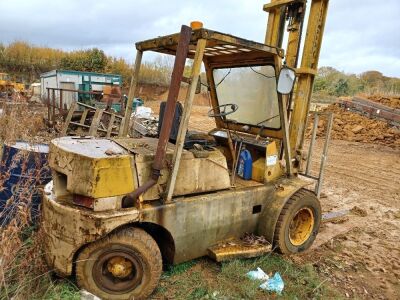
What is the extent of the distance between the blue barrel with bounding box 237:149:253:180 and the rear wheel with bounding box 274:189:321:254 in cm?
58

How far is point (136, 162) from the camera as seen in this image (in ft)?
10.3

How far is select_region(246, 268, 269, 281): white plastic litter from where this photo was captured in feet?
12.0

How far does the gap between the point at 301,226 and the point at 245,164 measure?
1.20 meters

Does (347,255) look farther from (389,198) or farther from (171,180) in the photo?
(389,198)

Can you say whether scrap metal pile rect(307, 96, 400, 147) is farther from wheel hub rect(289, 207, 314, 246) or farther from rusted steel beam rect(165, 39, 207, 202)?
rusted steel beam rect(165, 39, 207, 202)

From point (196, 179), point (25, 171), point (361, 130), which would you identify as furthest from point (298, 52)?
point (361, 130)

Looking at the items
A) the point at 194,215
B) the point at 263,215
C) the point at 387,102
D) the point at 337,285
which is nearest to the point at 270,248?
the point at 263,215

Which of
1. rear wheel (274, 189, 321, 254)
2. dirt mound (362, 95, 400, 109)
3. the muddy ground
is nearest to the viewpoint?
the muddy ground

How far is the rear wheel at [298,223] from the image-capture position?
413 centimetres

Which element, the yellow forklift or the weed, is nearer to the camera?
the yellow forklift

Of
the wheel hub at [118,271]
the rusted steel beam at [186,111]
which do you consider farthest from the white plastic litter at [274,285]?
the rusted steel beam at [186,111]

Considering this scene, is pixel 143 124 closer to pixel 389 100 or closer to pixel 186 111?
pixel 186 111

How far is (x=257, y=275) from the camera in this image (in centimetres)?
371

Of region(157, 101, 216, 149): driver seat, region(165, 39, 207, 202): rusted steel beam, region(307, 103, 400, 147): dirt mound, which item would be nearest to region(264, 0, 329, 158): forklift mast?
region(157, 101, 216, 149): driver seat
